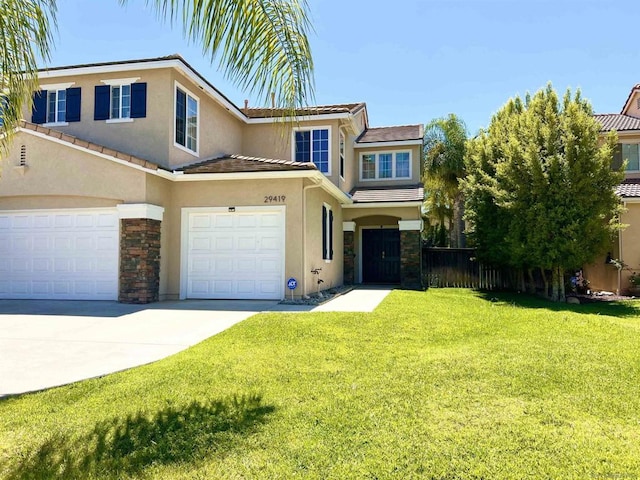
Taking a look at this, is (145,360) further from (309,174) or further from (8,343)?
(309,174)

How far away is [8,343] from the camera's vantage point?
731cm

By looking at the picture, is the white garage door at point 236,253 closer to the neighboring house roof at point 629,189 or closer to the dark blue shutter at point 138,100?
the dark blue shutter at point 138,100

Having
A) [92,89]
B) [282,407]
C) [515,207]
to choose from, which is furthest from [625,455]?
[92,89]

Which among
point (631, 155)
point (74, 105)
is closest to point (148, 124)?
point (74, 105)

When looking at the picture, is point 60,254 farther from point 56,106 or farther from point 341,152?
point 341,152

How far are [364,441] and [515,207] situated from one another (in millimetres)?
12341

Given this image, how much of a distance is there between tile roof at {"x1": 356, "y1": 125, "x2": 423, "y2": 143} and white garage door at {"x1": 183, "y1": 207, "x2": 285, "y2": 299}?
9.22 meters

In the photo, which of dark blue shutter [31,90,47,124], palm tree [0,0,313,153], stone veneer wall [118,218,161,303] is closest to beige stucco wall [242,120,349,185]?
stone veneer wall [118,218,161,303]

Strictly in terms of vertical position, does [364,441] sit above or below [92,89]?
below

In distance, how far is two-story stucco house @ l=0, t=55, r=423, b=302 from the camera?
12.2m

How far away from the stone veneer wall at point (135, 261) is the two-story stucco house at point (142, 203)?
0.10 ft

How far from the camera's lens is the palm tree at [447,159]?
87.2ft

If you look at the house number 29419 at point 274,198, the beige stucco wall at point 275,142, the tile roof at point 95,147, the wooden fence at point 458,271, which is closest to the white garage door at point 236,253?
the house number 29419 at point 274,198

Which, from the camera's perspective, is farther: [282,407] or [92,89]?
[92,89]
